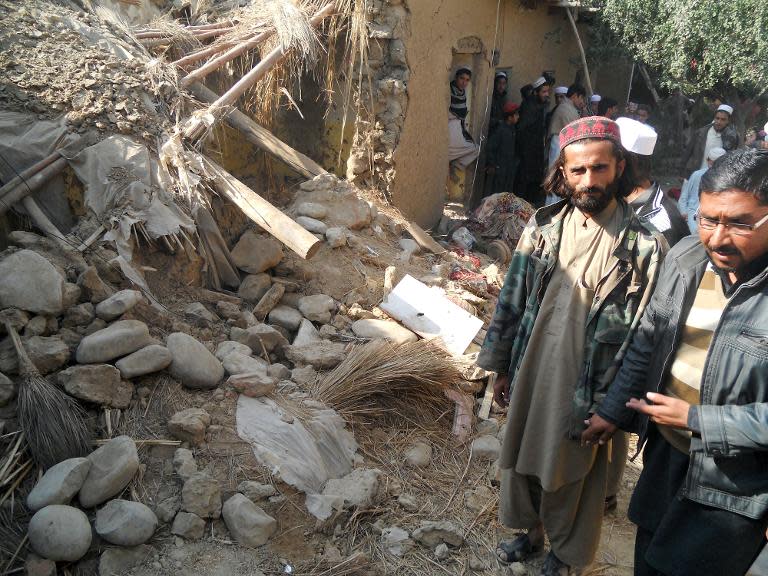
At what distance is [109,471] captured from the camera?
273 centimetres

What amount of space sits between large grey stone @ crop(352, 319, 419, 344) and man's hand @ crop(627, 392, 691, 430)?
237 centimetres

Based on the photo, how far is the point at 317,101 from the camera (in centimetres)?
674

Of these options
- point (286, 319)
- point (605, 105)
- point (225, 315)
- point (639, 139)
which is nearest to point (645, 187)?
point (639, 139)

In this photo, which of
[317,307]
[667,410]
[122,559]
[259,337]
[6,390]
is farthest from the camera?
[317,307]

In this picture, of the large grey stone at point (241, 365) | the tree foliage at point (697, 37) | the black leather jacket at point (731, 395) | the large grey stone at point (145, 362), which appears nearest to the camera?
the black leather jacket at point (731, 395)

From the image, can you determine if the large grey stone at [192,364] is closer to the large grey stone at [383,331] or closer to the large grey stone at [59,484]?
the large grey stone at [59,484]

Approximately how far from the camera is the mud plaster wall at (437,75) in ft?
21.9

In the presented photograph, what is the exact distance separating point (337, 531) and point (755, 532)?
1709mm

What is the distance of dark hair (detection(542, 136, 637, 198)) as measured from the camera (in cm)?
241

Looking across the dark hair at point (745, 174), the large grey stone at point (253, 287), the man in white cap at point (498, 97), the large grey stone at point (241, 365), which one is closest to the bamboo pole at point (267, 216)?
the large grey stone at point (253, 287)

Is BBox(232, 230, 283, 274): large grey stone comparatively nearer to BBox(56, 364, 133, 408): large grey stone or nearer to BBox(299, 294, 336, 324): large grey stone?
BBox(299, 294, 336, 324): large grey stone

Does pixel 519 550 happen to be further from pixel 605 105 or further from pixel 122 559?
pixel 605 105

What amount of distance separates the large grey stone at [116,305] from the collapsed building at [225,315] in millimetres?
15

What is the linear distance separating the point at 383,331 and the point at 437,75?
369cm
